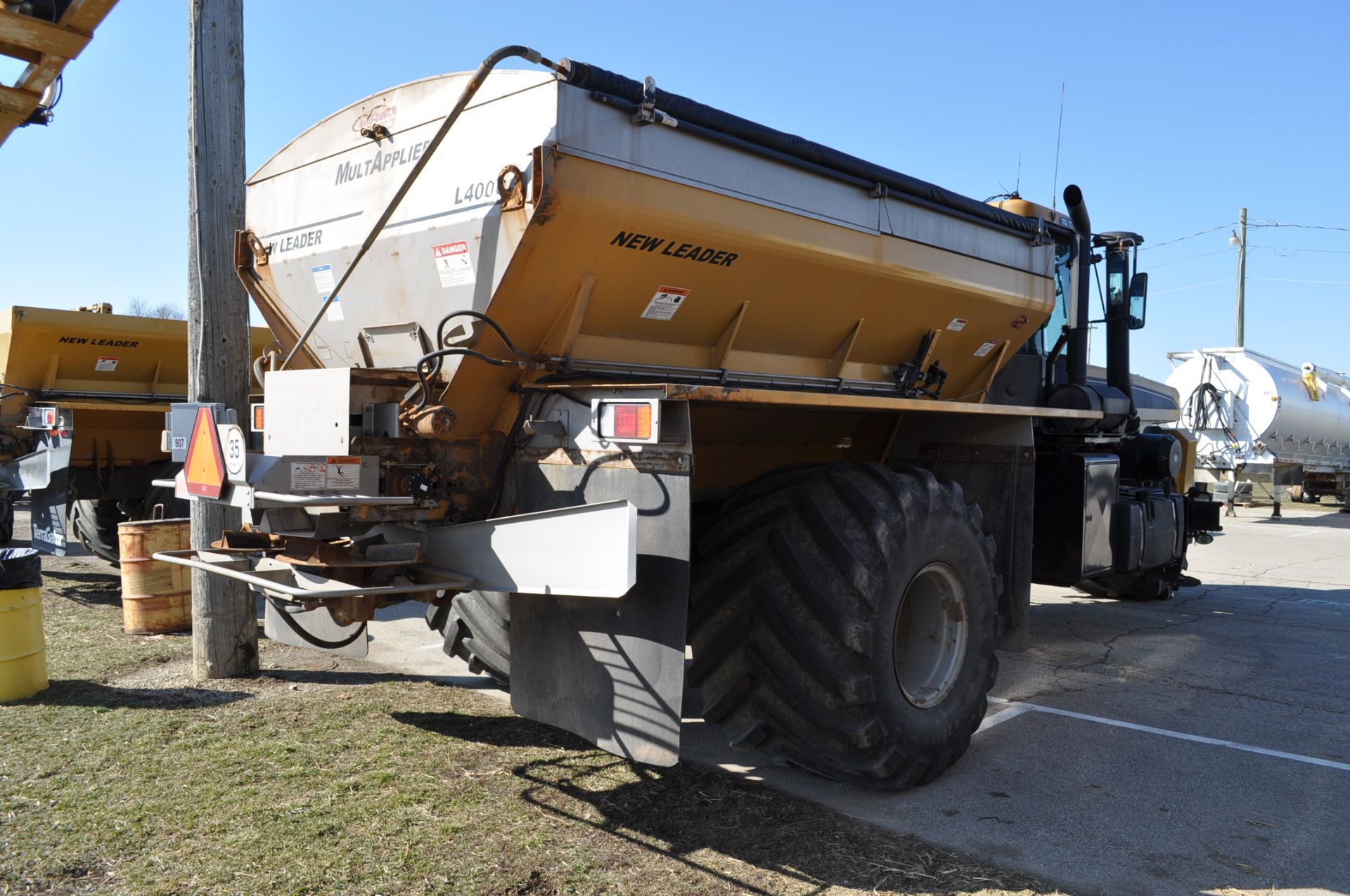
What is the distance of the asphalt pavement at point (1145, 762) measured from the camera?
3.71 m

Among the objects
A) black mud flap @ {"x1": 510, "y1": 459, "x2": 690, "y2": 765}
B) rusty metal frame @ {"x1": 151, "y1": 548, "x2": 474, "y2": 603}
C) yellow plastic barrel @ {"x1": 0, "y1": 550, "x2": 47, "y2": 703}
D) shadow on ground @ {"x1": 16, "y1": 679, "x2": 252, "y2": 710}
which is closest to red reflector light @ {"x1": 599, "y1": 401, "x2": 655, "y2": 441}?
black mud flap @ {"x1": 510, "y1": 459, "x2": 690, "y2": 765}

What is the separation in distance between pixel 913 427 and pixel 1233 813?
101 inches

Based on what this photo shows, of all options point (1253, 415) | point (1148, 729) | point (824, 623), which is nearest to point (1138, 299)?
point (1148, 729)

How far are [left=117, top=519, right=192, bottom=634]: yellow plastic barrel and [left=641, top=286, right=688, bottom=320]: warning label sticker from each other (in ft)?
15.8

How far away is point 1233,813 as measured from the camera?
4148 mm

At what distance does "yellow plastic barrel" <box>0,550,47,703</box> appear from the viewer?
214 inches

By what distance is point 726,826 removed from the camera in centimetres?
392

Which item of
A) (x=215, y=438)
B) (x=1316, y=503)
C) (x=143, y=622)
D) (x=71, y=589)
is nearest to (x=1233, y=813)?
(x=215, y=438)

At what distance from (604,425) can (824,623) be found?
120 cm

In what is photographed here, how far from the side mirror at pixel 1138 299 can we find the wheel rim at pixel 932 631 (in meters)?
4.21

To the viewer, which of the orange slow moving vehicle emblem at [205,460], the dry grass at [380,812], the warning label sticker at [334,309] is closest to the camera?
the dry grass at [380,812]

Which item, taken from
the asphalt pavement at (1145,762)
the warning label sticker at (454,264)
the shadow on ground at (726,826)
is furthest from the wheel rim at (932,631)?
the warning label sticker at (454,264)

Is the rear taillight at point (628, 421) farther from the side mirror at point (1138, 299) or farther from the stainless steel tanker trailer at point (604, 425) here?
the side mirror at point (1138, 299)

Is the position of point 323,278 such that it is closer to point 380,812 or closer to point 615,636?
point 615,636
